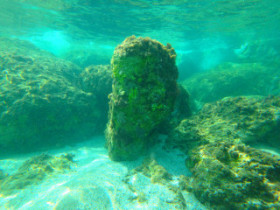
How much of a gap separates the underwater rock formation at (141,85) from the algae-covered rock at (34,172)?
2596 mm

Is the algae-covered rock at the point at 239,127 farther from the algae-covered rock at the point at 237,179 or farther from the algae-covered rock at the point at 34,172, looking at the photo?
the algae-covered rock at the point at 34,172

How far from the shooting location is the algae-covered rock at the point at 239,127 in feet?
14.6

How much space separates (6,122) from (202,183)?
698cm

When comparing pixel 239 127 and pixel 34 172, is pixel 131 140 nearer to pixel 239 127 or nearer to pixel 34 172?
pixel 34 172

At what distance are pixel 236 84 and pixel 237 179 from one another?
11193mm

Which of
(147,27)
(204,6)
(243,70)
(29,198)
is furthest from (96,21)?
(29,198)

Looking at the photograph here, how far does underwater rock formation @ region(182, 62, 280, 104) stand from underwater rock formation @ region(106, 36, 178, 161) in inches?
332

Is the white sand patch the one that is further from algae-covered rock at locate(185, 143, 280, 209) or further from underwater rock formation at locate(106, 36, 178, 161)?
underwater rock formation at locate(106, 36, 178, 161)

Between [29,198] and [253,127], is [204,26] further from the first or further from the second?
[29,198]

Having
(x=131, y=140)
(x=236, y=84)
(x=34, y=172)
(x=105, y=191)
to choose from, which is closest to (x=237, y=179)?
(x=131, y=140)

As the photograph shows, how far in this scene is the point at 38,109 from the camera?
617 cm

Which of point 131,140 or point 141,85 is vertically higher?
point 141,85

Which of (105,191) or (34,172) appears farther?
(34,172)

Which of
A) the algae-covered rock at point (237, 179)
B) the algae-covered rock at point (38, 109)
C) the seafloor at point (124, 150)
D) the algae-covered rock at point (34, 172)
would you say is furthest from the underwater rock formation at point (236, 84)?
the algae-covered rock at point (34, 172)
